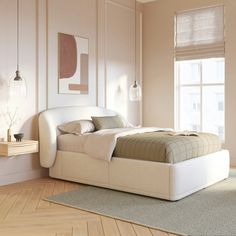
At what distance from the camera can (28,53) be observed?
15.5 ft

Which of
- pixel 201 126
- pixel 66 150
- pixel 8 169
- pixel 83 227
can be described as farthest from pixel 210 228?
pixel 201 126

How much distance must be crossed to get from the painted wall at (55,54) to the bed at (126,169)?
221 millimetres

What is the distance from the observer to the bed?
3729 millimetres

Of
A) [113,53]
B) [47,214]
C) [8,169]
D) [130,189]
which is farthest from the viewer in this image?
[113,53]

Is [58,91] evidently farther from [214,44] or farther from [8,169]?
[214,44]

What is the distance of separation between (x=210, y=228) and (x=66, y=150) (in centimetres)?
235

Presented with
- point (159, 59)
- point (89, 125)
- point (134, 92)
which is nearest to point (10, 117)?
point (89, 125)

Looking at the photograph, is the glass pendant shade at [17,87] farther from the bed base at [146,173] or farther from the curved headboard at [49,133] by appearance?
the bed base at [146,173]

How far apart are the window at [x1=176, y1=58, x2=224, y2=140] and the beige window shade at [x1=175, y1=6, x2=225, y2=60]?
170 mm

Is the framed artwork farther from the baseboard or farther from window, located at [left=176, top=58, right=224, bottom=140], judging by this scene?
window, located at [left=176, top=58, right=224, bottom=140]

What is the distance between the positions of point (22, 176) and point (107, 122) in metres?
1.38

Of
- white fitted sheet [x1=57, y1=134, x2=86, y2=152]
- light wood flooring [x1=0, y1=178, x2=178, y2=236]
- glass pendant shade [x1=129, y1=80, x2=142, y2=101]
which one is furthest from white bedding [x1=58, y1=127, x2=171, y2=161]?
glass pendant shade [x1=129, y1=80, x2=142, y2=101]

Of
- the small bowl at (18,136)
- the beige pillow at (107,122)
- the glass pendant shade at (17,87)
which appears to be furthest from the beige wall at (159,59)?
the small bowl at (18,136)

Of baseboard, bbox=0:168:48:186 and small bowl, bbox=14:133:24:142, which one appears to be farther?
baseboard, bbox=0:168:48:186
